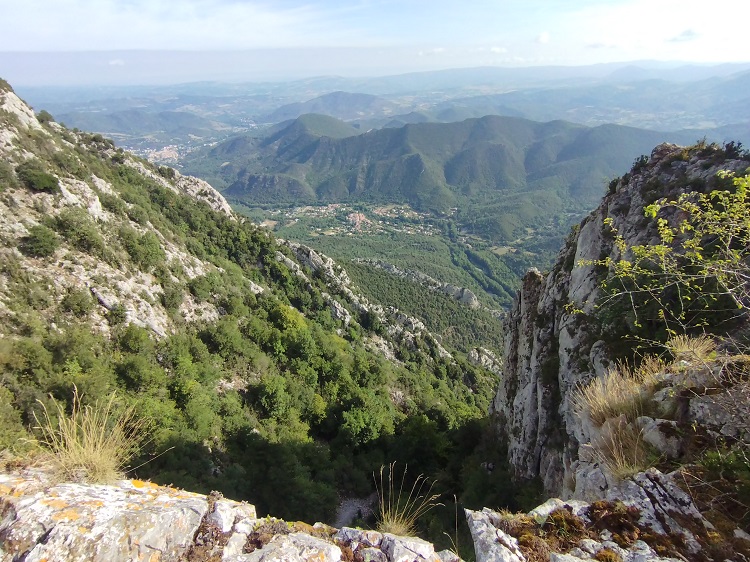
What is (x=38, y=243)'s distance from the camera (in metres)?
19.8

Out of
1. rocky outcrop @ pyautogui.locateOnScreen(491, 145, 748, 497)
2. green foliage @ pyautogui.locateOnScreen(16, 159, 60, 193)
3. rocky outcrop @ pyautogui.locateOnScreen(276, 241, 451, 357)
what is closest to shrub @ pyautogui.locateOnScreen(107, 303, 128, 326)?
green foliage @ pyautogui.locateOnScreen(16, 159, 60, 193)

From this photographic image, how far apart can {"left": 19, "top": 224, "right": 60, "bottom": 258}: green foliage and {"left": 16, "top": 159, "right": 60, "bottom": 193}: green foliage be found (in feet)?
14.7

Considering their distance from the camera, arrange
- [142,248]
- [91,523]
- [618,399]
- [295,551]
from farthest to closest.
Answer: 1. [142,248]
2. [618,399]
3. [295,551]
4. [91,523]

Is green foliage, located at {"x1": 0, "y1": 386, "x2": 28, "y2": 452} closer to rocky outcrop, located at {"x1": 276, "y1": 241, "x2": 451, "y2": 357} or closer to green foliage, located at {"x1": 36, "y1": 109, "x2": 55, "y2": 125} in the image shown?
green foliage, located at {"x1": 36, "y1": 109, "x2": 55, "y2": 125}

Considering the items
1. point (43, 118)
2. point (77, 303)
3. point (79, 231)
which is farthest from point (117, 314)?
point (43, 118)

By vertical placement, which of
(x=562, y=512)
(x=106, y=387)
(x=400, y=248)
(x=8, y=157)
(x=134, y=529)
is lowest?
(x=400, y=248)

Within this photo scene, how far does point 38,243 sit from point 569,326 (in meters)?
27.2

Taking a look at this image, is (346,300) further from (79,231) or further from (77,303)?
(77,303)

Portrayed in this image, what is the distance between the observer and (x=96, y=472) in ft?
17.9

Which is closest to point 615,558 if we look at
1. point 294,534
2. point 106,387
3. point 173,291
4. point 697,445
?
point 697,445

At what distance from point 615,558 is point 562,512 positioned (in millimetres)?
826

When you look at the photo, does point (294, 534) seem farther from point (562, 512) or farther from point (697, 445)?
point (697, 445)

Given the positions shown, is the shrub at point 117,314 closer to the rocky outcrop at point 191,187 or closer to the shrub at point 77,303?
the shrub at point 77,303

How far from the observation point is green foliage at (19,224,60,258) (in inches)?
776
